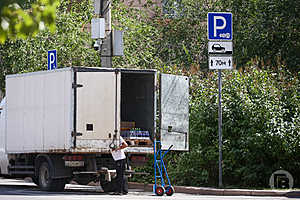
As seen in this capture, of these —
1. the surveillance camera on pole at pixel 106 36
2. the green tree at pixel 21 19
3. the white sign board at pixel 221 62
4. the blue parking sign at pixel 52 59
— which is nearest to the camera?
the green tree at pixel 21 19

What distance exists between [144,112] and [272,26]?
11135mm

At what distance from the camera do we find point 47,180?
16844 millimetres

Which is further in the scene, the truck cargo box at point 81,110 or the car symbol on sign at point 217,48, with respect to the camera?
the car symbol on sign at point 217,48

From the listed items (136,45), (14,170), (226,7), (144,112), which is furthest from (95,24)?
A: (226,7)

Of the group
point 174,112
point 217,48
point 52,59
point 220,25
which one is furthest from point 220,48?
point 52,59

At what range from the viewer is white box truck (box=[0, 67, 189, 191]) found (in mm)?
16078

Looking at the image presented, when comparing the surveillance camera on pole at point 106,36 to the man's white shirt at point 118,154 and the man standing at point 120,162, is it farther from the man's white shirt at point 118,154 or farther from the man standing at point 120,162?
the man's white shirt at point 118,154

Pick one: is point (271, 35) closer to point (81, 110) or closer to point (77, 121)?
point (81, 110)

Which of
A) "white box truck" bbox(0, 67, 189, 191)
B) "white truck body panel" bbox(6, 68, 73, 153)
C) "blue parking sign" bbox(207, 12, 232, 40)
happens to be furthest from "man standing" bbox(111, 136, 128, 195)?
"blue parking sign" bbox(207, 12, 232, 40)

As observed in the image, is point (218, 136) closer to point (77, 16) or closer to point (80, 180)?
point (80, 180)

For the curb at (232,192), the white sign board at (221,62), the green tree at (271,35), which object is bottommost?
the curb at (232,192)

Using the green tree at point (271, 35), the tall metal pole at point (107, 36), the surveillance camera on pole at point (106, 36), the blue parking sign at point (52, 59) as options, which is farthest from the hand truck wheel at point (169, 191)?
the green tree at point (271, 35)

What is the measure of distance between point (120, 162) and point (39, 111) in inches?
89.1

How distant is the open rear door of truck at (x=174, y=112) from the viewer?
17.1m
